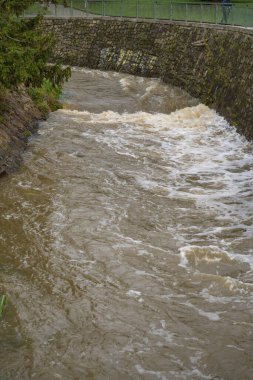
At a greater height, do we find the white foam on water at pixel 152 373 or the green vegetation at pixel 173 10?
the green vegetation at pixel 173 10

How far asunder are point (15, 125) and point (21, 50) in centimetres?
414

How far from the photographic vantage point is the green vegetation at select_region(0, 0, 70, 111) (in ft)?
42.1

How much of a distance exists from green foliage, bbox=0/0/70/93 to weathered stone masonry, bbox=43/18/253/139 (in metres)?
5.48

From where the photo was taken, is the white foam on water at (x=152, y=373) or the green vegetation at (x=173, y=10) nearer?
the white foam on water at (x=152, y=373)

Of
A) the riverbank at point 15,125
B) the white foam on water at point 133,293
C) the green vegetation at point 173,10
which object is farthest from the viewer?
the green vegetation at point 173,10

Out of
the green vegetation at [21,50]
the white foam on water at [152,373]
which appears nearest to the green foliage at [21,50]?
the green vegetation at [21,50]

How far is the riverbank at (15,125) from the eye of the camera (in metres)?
14.5

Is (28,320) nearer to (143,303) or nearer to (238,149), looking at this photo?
(143,303)

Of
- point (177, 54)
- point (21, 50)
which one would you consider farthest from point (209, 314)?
point (177, 54)

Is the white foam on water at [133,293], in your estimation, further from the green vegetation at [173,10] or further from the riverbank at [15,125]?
the green vegetation at [173,10]

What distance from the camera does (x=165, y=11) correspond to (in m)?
31.5

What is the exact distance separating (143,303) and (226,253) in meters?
2.15

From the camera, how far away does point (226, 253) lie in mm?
9875

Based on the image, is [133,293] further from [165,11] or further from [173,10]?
[165,11]
